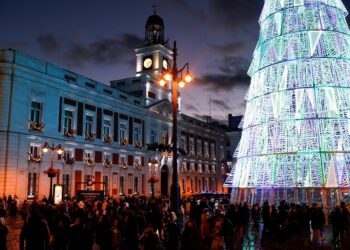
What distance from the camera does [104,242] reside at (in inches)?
434

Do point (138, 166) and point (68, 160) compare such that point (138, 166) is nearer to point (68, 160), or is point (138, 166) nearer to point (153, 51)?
point (68, 160)

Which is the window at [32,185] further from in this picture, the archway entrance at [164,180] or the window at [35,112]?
the archway entrance at [164,180]

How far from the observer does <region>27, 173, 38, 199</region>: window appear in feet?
113

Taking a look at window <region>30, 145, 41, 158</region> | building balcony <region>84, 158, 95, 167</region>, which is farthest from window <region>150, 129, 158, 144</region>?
window <region>30, 145, 41, 158</region>

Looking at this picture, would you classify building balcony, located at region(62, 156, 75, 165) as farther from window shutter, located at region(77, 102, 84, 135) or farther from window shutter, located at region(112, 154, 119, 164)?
window shutter, located at region(112, 154, 119, 164)

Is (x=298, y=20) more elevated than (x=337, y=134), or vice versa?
(x=298, y=20)

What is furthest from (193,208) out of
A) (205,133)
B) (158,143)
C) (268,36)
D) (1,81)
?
(205,133)

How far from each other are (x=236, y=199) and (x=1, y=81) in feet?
75.6

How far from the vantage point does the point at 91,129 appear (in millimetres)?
44031

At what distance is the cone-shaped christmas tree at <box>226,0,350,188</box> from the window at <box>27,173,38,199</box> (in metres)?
19.6

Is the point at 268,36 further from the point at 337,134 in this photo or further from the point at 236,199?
the point at 236,199

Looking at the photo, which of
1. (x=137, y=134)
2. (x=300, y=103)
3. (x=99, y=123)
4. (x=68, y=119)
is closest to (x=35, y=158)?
(x=68, y=119)

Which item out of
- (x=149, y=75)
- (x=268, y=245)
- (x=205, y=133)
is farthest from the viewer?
(x=205, y=133)

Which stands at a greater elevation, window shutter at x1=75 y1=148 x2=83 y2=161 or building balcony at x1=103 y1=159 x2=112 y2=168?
window shutter at x1=75 y1=148 x2=83 y2=161
